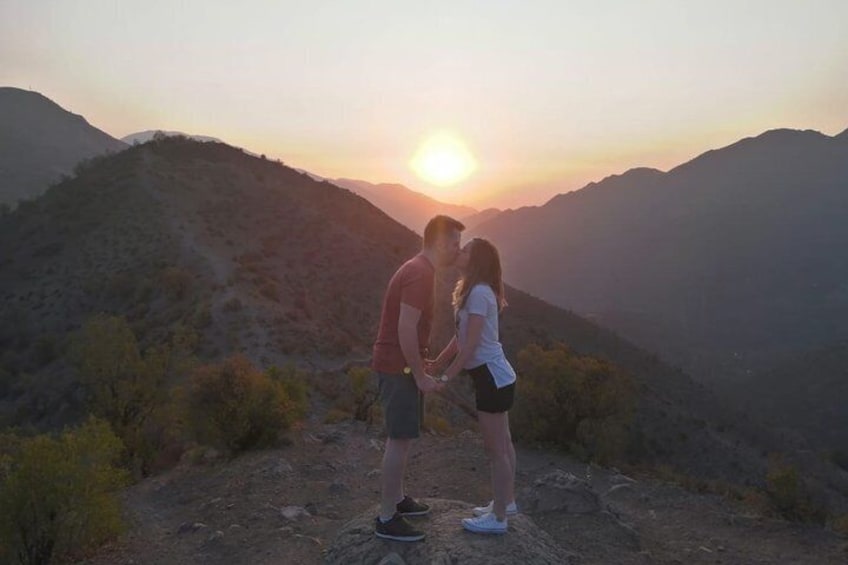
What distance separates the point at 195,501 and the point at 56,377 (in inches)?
619

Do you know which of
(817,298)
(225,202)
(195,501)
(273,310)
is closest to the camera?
(195,501)

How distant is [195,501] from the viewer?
25.5 feet

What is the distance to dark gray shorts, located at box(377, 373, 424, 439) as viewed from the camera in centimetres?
456

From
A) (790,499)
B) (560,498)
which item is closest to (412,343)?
(560,498)

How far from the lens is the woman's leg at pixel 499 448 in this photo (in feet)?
15.4

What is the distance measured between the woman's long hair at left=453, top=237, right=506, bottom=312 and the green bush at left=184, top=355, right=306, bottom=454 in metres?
5.46

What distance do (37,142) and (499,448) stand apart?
11569 cm

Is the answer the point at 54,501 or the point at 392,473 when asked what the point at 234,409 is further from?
the point at 392,473

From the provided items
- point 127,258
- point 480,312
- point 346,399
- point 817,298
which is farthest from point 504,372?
point 817,298

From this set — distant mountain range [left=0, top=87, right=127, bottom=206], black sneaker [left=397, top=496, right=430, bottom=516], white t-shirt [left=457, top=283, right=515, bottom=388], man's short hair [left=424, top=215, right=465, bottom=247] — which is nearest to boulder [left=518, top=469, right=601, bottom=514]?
black sneaker [left=397, top=496, right=430, bottom=516]

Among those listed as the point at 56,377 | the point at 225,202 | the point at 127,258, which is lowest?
the point at 56,377

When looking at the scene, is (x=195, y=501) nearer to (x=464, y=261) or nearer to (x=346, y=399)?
(x=464, y=261)

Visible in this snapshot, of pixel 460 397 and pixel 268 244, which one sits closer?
pixel 460 397

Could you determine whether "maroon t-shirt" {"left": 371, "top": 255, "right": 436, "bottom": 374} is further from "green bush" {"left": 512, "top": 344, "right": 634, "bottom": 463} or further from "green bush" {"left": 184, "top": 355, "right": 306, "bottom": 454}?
"green bush" {"left": 512, "top": 344, "right": 634, "bottom": 463}
